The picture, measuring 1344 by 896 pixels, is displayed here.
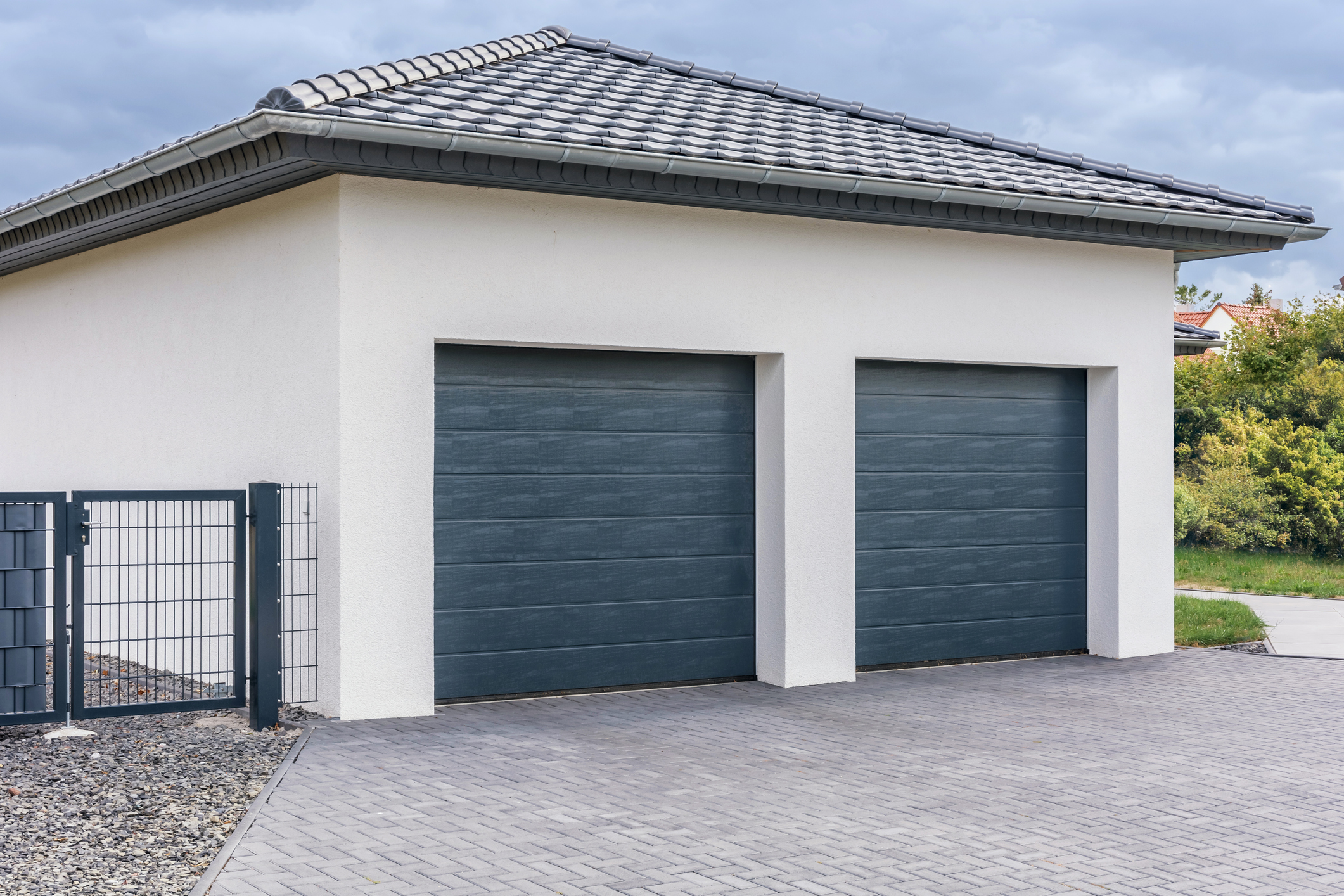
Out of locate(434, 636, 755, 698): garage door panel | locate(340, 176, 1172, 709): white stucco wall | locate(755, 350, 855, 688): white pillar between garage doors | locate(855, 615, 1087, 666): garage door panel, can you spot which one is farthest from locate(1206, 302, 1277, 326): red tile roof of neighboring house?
locate(434, 636, 755, 698): garage door panel

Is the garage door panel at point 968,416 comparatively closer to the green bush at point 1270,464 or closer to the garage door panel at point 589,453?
the garage door panel at point 589,453

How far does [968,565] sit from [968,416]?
1.17 m

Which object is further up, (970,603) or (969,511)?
(969,511)

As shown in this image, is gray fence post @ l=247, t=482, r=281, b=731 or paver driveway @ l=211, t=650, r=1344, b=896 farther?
gray fence post @ l=247, t=482, r=281, b=731

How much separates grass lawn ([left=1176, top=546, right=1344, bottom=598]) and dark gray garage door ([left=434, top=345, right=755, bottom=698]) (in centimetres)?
924

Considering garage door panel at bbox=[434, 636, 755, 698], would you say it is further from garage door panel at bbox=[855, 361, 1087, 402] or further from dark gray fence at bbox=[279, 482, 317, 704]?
garage door panel at bbox=[855, 361, 1087, 402]

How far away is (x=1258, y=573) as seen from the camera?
17719mm

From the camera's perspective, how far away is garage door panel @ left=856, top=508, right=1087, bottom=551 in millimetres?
9836

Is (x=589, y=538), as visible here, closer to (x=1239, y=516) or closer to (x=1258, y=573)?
(x=1258, y=573)

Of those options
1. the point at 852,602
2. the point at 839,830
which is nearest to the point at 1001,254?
the point at 852,602

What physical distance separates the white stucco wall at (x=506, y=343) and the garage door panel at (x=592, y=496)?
0.99 feet

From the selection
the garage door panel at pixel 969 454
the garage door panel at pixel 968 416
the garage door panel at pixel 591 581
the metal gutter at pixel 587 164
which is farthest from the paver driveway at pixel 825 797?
the metal gutter at pixel 587 164

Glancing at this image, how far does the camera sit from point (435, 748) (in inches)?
280

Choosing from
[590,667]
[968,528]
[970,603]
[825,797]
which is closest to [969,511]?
[968,528]
